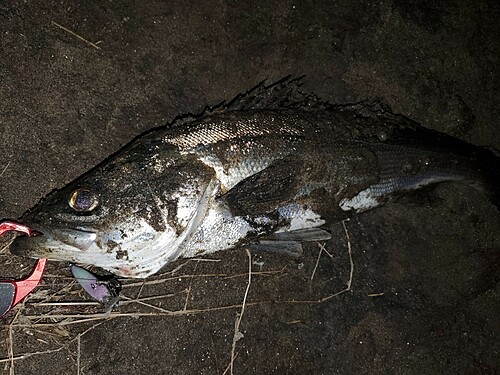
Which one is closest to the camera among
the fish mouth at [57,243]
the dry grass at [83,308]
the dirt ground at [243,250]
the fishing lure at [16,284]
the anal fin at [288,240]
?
the fish mouth at [57,243]

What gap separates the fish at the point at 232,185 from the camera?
2.61 m

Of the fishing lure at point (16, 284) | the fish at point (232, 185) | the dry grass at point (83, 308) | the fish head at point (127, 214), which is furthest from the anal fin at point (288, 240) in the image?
the fishing lure at point (16, 284)

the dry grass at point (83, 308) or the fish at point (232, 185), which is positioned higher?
the fish at point (232, 185)

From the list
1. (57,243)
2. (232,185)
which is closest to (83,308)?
(57,243)

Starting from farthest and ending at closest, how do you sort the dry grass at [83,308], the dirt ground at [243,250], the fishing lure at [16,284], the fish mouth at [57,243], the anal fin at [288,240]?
the anal fin at [288,240] < the dirt ground at [243,250] < the dry grass at [83,308] < the fishing lure at [16,284] < the fish mouth at [57,243]

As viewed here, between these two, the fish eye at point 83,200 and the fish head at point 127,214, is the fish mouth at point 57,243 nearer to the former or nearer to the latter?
the fish head at point 127,214

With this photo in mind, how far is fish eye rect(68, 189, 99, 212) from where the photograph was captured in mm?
2600

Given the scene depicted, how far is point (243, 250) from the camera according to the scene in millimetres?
3387

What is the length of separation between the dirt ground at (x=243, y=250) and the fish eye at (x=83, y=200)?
499 millimetres

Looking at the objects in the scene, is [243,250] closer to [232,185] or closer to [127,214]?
[232,185]

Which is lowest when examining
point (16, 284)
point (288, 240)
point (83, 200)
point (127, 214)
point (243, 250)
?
point (243, 250)

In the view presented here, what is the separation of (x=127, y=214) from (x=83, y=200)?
0.86 feet

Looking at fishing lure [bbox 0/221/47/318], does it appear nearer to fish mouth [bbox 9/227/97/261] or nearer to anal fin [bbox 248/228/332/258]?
fish mouth [bbox 9/227/97/261]

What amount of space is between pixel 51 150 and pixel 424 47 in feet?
10.4
